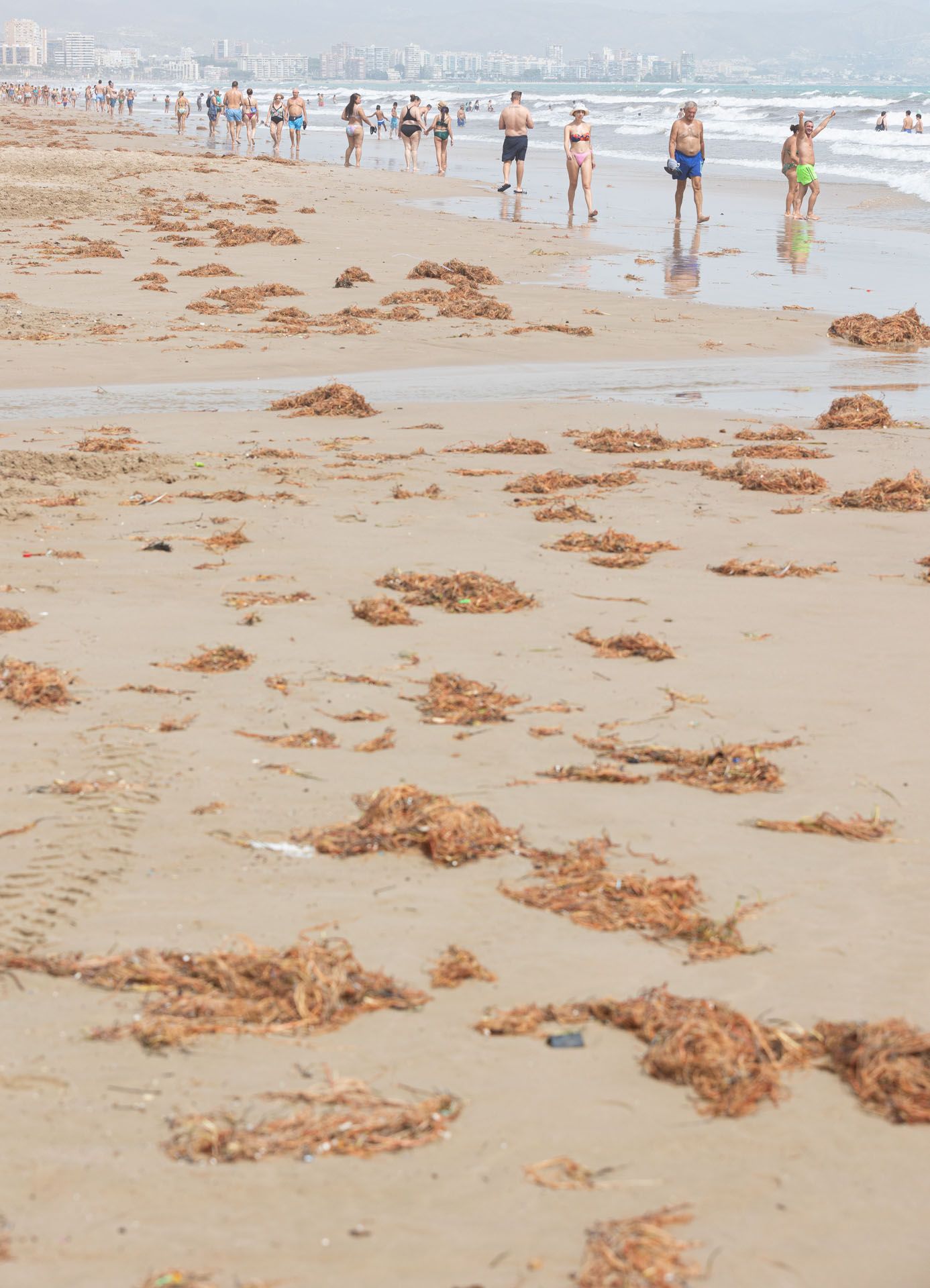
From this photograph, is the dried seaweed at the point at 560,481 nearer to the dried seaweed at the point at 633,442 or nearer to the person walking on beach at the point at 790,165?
the dried seaweed at the point at 633,442

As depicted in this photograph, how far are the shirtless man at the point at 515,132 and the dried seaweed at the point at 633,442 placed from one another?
699 inches

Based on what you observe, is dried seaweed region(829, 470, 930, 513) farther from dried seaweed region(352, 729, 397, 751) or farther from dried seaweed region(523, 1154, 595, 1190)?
dried seaweed region(523, 1154, 595, 1190)

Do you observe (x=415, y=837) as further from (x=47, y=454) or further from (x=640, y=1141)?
(x=47, y=454)

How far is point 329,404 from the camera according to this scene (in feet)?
31.5

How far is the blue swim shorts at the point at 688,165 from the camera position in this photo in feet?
68.2

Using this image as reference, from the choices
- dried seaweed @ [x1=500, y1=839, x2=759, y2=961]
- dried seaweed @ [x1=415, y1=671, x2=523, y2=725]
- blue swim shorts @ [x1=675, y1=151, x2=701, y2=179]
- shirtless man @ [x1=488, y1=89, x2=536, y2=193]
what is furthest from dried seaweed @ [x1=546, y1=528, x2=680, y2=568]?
shirtless man @ [x1=488, y1=89, x2=536, y2=193]

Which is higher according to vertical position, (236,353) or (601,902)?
(236,353)

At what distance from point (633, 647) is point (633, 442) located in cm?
377

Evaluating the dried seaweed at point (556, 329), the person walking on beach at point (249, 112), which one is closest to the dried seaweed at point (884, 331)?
the dried seaweed at point (556, 329)

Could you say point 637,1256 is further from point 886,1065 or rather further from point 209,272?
point 209,272

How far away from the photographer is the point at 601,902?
350cm

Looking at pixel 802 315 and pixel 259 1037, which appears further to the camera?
pixel 802 315

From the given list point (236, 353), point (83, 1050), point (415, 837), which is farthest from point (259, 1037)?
point (236, 353)

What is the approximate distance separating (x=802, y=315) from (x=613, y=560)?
866cm
